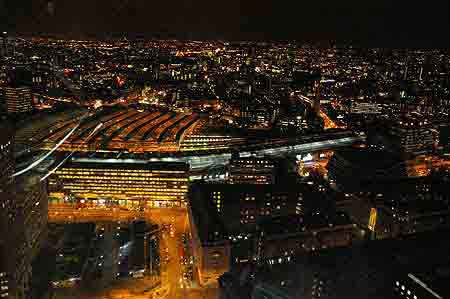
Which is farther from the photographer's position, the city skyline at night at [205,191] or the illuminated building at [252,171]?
the illuminated building at [252,171]

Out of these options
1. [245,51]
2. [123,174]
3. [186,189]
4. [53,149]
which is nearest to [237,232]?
[186,189]

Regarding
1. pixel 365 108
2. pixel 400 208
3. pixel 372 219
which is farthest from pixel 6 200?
pixel 365 108

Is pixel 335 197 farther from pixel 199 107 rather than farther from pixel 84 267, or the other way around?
pixel 199 107

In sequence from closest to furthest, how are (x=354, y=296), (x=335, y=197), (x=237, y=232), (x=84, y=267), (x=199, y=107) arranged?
(x=354, y=296)
(x=84, y=267)
(x=237, y=232)
(x=335, y=197)
(x=199, y=107)

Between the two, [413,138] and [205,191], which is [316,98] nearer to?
[413,138]

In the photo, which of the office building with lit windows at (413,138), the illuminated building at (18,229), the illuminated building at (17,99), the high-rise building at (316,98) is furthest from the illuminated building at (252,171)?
the illuminated building at (17,99)

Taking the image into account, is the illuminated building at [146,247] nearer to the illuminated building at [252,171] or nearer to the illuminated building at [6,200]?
the illuminated building at [6,200]

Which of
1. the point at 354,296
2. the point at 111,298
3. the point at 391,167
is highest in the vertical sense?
the point at 391,167
